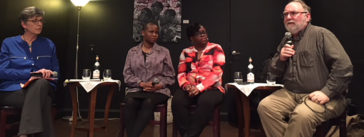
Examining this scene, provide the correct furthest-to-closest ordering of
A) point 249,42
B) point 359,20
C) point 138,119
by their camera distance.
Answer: point 249,42
point 359,20
point 138,119

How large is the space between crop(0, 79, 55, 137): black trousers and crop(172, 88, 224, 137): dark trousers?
1088 mm

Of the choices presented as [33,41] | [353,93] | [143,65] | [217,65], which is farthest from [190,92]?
[353,93]

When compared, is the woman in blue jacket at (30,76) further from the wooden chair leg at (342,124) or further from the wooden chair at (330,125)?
the wooden chair leg at (342,124)

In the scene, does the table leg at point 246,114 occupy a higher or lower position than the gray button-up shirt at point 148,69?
lower

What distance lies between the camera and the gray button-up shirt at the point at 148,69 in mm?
2682

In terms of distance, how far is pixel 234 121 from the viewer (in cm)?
381

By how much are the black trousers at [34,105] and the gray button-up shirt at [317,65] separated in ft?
6.31

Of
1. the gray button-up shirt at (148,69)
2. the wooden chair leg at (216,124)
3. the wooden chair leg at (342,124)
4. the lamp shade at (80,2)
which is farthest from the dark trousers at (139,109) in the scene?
the lamp shade at (80,2)

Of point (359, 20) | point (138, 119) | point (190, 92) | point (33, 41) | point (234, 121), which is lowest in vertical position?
point (234, 121)

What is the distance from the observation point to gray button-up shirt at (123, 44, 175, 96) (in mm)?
2682

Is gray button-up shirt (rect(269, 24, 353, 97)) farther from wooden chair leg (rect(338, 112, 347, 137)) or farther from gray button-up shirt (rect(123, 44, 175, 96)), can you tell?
gray button-up shirt (rect(123, 44, 175, 96))

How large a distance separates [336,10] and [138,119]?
2.86 meters

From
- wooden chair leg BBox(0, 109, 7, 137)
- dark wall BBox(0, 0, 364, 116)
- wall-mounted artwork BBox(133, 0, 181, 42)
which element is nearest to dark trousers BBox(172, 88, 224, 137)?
wooden chair leg BBox(0, 109, 7, 137)

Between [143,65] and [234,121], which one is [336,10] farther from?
[143,65]
